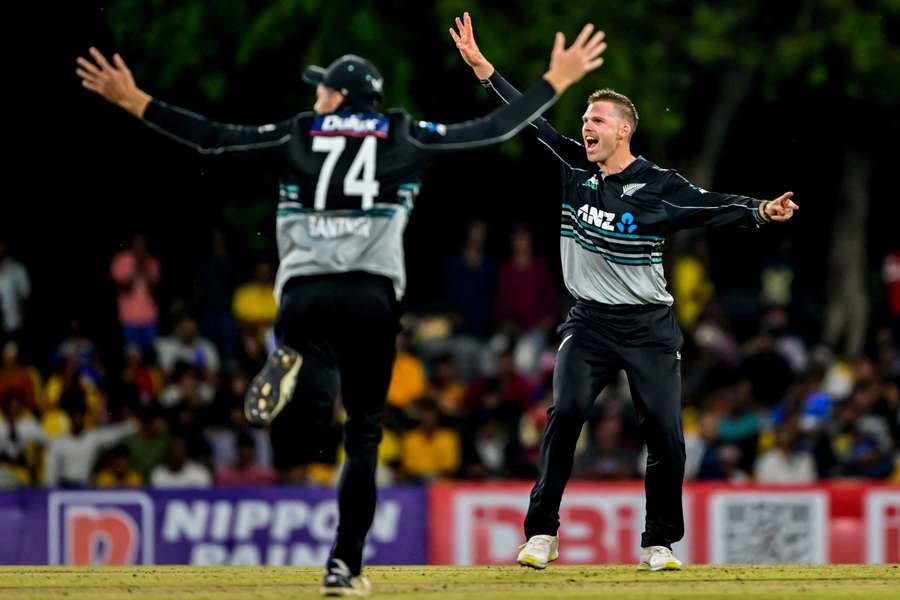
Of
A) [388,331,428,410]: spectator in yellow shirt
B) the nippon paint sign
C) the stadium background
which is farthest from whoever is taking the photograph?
the stadium background

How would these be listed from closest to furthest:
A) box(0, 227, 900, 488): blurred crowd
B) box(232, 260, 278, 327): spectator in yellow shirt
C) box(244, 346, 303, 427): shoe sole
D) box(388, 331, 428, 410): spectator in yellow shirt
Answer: box(244, 346, 303, 427): shoe sole, box(0, 227, 900, 488): blurred crowd, box(388, 331, 428, 410): spectator in yellow shirt, box(232, 260, 278, 327): spectator in yellow shirt

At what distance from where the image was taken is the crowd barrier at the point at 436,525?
16438 millimetres

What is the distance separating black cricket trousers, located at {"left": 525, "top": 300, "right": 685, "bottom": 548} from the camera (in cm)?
1048

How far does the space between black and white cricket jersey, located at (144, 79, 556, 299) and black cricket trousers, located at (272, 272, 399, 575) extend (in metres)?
0.09

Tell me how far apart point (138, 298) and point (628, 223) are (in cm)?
972

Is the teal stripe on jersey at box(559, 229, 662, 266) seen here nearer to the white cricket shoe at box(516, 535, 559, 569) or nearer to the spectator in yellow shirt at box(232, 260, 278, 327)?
the white cricket shoe at box(516, 535, 559, 569)

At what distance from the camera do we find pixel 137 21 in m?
19.5

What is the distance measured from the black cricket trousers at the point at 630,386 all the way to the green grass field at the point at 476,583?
1.53 feet

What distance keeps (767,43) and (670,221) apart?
10285mm

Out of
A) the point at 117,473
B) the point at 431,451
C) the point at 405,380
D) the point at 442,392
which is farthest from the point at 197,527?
the point at 442,392

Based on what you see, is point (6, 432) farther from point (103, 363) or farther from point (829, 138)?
point (829, 138)

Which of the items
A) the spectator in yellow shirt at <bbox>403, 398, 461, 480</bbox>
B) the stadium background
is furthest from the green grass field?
the spectator in yellow shirt at <bbox>403, 398, 461, 480</bbox>

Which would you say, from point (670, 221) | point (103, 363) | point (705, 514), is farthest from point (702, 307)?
point (670, 221)

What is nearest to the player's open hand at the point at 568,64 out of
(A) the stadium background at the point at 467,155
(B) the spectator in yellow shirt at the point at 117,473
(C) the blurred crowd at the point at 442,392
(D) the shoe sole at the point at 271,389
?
(D) the shoe sole at the point at 271,389
